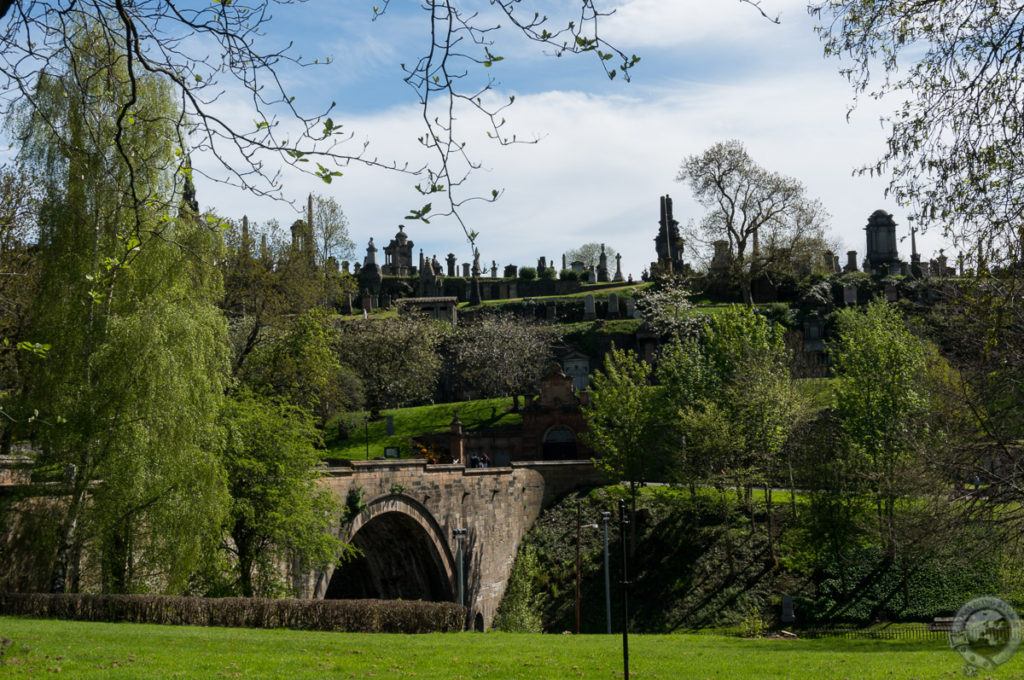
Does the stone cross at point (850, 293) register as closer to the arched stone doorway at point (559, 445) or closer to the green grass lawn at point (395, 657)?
the arched stone doorway at point (559, 445)

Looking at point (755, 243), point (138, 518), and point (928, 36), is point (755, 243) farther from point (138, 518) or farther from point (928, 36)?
point (928, 36)

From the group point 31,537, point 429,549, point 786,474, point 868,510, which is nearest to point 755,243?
point 786,474

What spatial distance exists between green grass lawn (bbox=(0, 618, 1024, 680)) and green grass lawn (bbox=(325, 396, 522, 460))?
25397 millimetres

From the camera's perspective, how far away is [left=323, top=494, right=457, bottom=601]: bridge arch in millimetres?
32531

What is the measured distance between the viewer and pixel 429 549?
33.6 m

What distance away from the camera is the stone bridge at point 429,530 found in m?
30.7

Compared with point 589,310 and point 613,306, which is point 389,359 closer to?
point 589,310

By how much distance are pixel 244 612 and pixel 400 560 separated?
16230 mm

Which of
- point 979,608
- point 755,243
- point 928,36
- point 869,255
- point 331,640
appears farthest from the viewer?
point 869,255

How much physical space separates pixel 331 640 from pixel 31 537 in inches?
251

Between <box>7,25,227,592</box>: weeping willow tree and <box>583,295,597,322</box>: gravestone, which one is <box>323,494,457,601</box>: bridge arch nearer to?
<box>7,25,227,592</box>: weeping willow tree

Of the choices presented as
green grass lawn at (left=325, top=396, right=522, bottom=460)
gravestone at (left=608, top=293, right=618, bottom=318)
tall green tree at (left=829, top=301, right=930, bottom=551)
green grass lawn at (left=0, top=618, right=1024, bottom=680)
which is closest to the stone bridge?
green grass lawn at (left=325, top=396, right=522, bottom=460)

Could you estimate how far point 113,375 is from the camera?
741 inches

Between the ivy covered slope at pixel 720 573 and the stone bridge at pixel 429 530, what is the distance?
1.22 m
